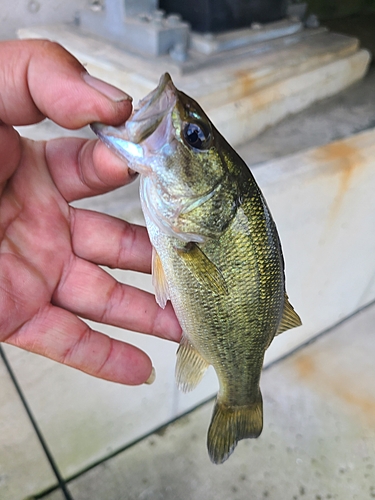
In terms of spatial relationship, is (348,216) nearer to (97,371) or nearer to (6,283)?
(97,371)

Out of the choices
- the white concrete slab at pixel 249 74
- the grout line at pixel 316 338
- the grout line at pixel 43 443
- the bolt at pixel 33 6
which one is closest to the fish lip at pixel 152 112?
the white concrete slab at pixel 249 74

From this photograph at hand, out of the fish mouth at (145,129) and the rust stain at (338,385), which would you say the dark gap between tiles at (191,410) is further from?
the fish mouth at (145,129)

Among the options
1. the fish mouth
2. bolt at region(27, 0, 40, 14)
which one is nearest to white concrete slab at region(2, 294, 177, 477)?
the fish mouth

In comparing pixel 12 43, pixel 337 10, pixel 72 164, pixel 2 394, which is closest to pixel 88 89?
pixel 12 43

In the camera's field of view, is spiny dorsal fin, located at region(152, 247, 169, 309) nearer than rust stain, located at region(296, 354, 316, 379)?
Yes

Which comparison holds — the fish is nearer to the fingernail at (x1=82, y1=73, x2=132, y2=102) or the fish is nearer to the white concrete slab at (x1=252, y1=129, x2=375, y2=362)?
the fingernail at (x1=82, y1=73, x2=132, y2=102)

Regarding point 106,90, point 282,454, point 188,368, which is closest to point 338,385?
point 282,454
